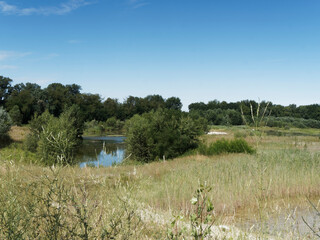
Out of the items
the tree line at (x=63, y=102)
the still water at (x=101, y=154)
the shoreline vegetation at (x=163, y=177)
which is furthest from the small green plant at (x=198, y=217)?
the tree line at (x=63, y=102)

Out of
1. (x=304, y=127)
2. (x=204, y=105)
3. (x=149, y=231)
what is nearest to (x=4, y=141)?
(x=149, y=231)

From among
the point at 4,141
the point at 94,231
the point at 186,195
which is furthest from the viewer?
the point at 4,141

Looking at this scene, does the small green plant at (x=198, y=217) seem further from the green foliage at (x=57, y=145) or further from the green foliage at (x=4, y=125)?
the green foliage at (x=4, y=125)

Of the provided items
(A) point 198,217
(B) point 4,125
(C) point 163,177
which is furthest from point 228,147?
(B) point 4,125

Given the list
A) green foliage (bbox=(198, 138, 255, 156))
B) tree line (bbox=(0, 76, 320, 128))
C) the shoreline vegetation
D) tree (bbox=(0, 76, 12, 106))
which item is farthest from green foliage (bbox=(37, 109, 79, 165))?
tree (bbox=(0, 76, 12, 106))

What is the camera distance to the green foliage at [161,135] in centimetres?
2392

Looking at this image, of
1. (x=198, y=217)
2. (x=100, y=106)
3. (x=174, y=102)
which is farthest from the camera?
(x=174, y=102)

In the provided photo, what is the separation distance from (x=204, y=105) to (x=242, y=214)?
81306mm

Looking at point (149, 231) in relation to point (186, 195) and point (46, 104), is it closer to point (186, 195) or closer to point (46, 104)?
point (186, 195)

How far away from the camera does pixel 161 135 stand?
24.1 metres

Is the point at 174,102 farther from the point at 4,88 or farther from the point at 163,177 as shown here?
the point at 163,177

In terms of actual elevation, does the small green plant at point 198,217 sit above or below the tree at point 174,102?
below

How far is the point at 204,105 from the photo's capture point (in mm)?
86312

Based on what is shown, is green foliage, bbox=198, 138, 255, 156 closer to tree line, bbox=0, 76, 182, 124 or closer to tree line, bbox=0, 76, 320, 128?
tree line, bbox=0, 76, 320, 128
